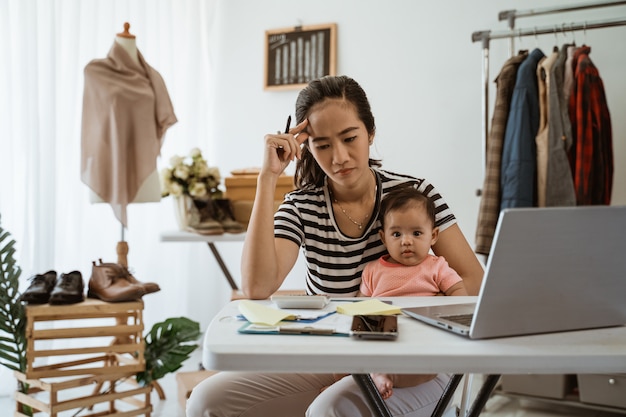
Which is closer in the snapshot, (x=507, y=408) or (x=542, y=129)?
(x=542, y=129)

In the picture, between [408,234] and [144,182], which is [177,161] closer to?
[144,182]

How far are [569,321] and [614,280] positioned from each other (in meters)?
0.09

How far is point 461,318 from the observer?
108cm

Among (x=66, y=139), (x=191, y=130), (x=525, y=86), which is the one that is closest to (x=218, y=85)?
(x=191, y=130)

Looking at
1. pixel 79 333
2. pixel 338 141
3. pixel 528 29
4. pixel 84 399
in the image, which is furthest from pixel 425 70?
pixel 84 399

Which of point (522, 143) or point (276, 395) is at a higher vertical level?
point (522, 143)

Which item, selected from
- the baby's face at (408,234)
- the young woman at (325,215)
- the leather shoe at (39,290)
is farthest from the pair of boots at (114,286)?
the baby's face at (408,234)

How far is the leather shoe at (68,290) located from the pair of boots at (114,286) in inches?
2.3

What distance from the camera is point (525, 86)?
2.72 metres

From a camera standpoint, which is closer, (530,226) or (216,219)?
(530,226)

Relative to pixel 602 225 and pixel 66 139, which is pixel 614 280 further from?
pixel 66 139

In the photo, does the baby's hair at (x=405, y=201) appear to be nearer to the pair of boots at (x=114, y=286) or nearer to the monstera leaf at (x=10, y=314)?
the pair of boots at (x=114, y=286)

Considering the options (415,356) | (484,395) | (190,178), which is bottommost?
(484,395)

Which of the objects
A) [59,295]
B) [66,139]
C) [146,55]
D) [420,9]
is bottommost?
[59,295]
